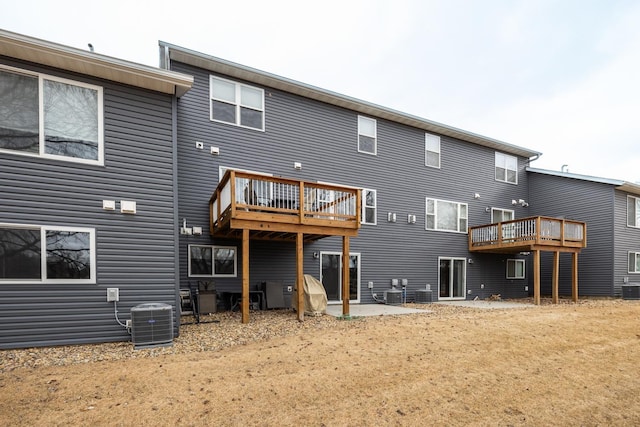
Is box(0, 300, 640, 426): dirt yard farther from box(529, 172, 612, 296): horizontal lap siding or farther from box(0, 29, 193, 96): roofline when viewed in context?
box(529, 172, 612, 296): horizontal lap siding

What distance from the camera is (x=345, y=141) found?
11781 mm

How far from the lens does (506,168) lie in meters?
15.9

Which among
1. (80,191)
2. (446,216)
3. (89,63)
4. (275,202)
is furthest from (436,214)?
(89,63)

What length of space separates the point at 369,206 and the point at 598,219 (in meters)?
11.0

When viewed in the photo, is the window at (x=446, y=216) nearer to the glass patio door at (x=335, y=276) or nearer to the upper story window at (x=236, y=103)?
the glass patio door at (x=335, y=276)

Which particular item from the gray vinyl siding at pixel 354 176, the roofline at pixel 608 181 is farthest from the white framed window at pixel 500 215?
the roofline at pixel 608 181

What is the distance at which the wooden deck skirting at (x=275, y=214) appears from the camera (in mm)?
7375

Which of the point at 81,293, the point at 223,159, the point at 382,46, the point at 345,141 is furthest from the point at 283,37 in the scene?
the point at 81,293

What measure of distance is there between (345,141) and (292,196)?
4039 millimetres

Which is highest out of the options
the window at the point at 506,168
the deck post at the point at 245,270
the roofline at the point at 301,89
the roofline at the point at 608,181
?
the roofline at the point at 301,89

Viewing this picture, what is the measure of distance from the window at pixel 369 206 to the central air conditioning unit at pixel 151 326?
24.7 feet

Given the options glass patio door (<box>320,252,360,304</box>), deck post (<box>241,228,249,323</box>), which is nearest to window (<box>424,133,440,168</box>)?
glass patio door (<box>320,252,360,304</box>)

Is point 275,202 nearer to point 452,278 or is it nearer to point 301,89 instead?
point 301,89

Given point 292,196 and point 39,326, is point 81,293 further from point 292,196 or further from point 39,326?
point 292,196
